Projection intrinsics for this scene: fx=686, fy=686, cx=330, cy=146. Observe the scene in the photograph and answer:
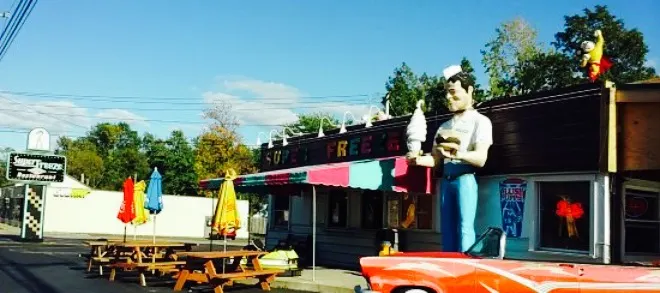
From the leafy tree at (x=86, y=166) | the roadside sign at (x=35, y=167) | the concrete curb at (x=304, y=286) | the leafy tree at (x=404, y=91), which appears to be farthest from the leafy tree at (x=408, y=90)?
the leafy tree at (x=86, y=166)

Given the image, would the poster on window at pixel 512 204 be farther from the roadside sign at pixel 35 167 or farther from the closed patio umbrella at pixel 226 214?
the roadside sign at pixel 35 167

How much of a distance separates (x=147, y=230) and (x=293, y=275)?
3057 cm

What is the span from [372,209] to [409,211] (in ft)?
5.24

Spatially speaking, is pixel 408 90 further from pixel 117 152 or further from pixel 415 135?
pixel 117 152

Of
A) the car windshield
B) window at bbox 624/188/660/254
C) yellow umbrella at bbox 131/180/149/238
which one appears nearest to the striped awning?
window at bbox 624/188/660/254

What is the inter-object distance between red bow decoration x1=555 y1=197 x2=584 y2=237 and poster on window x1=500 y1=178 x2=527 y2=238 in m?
0.74

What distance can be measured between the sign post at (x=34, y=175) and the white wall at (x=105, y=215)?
12157 millimetres

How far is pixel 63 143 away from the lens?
286 feet

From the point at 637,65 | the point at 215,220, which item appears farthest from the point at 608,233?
the point at 637,65

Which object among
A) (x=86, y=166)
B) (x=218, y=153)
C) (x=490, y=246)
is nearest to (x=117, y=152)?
(x=86, y=166)

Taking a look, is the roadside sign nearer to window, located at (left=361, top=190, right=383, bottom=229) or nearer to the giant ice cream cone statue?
window, located at (left=361, top=190, right=383, bottom=229)

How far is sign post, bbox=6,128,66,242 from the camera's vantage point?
2944 centimetres

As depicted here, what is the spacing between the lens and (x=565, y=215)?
11953mm

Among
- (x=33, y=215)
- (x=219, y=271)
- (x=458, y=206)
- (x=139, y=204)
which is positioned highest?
(x=458, y=206)
